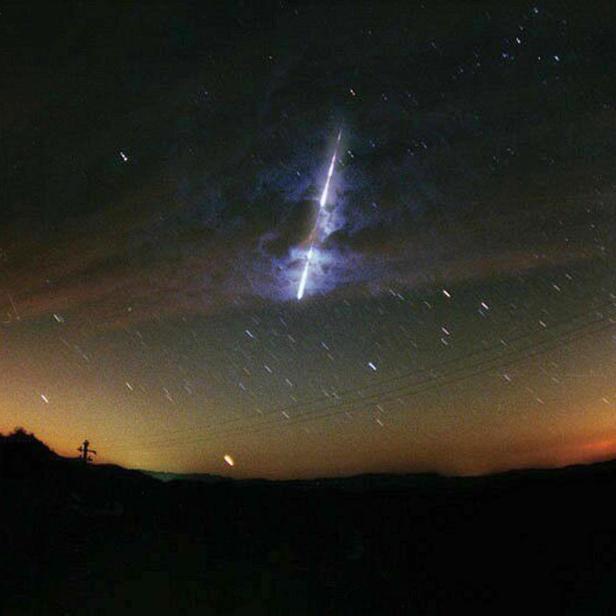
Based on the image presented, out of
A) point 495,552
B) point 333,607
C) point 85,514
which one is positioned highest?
point 85,514

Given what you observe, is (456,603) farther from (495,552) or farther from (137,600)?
(137,600)

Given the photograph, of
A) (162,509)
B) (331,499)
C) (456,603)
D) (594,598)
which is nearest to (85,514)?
(162,509)

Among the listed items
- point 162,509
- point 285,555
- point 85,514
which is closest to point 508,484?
point 285,555

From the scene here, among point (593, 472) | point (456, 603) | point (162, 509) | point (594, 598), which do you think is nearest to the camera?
point (594, 598)

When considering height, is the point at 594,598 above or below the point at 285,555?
below

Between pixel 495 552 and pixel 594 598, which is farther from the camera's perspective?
pixel 495 552

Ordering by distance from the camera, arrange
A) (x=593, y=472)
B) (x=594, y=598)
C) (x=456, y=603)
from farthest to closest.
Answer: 1. (x=593, y=472)
2. (x=456, y=603)
3. (x=594, y=598)

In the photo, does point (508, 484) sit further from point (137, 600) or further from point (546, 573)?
point (137, 600)
